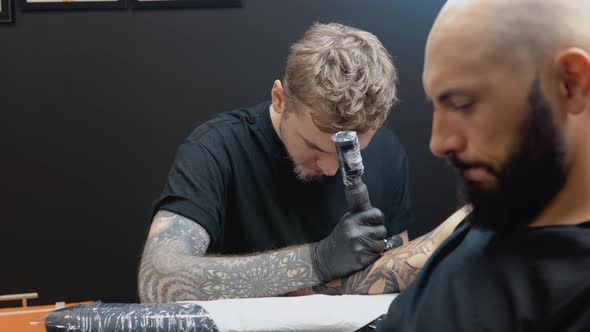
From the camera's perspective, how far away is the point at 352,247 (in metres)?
1.35

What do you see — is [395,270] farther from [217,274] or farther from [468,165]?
[468,165]

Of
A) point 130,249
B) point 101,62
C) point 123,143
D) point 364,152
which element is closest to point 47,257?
point 130,249

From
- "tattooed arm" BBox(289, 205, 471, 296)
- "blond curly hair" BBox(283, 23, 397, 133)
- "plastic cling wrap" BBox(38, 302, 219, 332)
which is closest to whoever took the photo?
"plastic cling wrap" BBox(38, 302, 219, 332)

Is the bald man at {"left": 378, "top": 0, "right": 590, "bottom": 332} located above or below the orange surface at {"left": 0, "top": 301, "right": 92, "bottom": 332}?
above

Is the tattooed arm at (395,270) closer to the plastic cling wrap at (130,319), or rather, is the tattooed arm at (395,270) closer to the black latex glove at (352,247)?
the black latex glove at (352,247)

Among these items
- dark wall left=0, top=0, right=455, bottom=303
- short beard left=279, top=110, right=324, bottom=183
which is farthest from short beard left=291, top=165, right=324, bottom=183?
dark wall left=0, top=0, right=455, bottom=303

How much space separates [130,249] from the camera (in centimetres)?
252

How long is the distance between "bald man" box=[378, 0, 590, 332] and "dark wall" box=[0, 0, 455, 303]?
1833mm

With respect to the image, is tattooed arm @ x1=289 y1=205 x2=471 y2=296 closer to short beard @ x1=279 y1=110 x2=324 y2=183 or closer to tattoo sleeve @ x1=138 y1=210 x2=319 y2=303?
tattoo sleeve @ x1=138 y1=210 x2=319 y2=303

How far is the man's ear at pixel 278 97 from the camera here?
5.47 ft

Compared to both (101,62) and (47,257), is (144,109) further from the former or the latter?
(47,257)

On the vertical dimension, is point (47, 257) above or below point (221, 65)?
below

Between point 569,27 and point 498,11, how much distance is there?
68 millimetres

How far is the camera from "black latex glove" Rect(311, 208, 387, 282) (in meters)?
1.34
